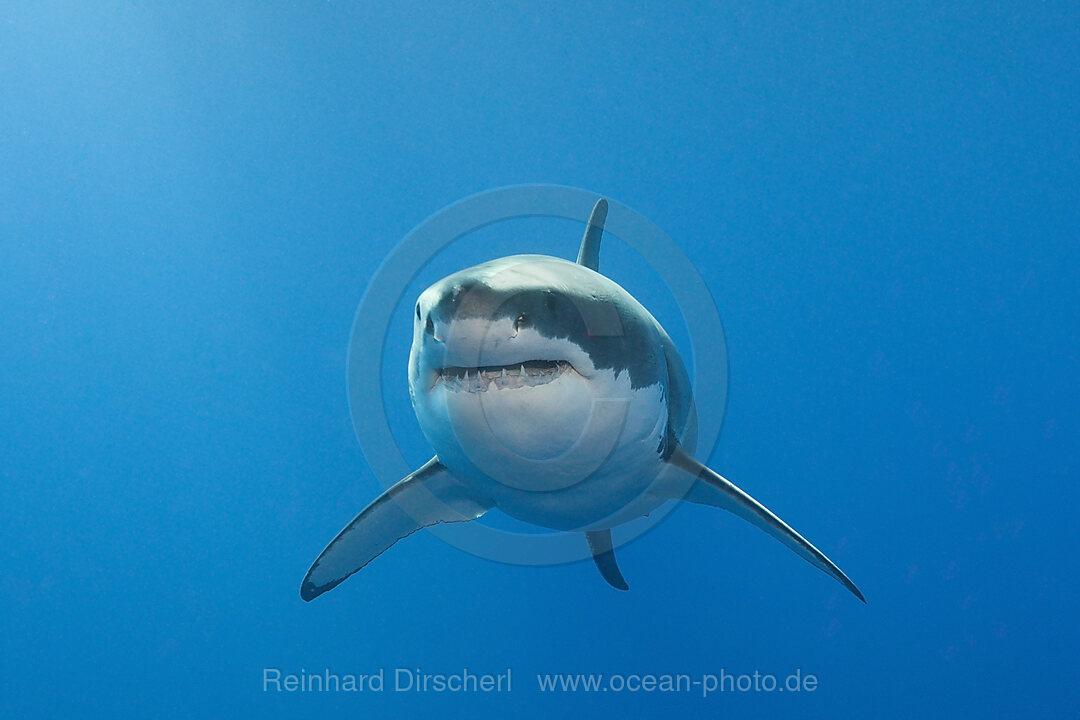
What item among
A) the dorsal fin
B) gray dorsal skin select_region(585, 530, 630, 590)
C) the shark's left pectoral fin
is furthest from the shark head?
gray dorsal skin select_region(585, 530, 630, 590)

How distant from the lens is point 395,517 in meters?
4.11

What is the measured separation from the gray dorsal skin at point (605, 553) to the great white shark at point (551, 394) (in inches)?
68.3

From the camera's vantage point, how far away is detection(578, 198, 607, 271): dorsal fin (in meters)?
4.44

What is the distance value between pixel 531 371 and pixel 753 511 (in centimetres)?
204

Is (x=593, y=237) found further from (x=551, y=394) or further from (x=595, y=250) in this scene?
(x=551, y=394)

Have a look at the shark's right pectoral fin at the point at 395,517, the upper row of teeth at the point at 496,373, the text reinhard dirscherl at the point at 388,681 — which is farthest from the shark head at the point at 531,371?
the text reinhard dirscherl at the point at 388,681

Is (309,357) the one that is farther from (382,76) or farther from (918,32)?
(918,32)

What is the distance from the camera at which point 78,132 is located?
12.8 meters

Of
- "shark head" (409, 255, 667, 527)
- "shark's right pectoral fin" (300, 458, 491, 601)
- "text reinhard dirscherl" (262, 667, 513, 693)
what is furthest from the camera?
"text reinhard dirscherl" (262, 667, 513, 693)

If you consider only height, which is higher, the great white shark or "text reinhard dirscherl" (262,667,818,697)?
"text reinhard dirscherl" (262,667,818,697)

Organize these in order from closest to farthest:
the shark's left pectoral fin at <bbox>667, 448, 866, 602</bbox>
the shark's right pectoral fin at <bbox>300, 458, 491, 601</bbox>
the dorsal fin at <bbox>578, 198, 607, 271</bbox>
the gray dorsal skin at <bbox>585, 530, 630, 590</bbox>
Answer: the shark's left pectoral fin at <bbox>667, 448, 866, 602</bbox>
the shark's right pectoral fin at <bbox>300, 458, 491, 601</bbox>
the dorsal fin at <bbox>578, 198, 607, 271</bbox>
the gray dorsal skin at <bbox>585, 530, 630, 590</bbox>

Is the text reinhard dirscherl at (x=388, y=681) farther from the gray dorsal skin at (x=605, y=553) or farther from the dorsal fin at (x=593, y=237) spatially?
the dorsal fin at (x=593, y=237)

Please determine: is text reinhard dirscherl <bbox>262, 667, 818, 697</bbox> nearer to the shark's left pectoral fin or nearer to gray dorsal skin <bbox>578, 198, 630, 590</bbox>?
gray dorsal skin <bbox>578, 198, 630, 590</bbox>

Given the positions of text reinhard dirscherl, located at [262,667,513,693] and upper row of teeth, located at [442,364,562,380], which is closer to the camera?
upper row of teeth, located at [442,364,562,380]
